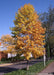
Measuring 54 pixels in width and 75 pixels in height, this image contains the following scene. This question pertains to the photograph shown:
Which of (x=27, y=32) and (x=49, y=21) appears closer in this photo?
(x=27, y=32)

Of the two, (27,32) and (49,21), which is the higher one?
(49,21)

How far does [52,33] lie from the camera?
26.2 metres

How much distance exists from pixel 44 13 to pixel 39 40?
1421 centimetres

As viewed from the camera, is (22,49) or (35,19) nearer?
(22,49)

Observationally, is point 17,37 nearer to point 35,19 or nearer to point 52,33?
point 35,19

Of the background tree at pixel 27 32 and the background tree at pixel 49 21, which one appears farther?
the background tree at pixel 49 21

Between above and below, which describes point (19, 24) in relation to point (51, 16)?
below

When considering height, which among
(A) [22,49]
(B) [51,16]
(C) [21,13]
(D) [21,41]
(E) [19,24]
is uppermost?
(B) [51,16]

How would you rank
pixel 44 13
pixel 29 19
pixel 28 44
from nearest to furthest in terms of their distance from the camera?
1. pixel 28 44
2. pixel 29 19
3. pixel 44 13

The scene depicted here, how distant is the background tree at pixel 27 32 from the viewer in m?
12.3

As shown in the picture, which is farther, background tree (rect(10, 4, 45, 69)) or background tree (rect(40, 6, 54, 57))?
background tree (rect(40, 6, 54, 57))

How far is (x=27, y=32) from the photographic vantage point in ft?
41.7

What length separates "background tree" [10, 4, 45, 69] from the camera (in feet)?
40.3

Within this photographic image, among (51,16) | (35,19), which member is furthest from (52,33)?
(35,19)
